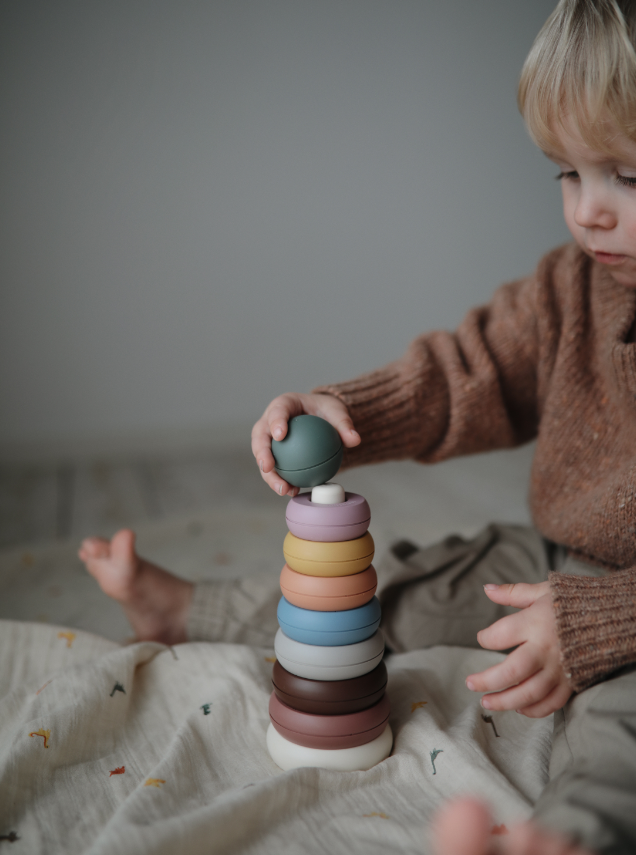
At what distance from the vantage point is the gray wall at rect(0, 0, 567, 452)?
198cm

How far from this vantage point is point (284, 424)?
0.65 metres

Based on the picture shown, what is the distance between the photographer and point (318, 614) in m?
0.60

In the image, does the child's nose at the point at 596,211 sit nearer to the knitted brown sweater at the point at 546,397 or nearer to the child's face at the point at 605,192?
the child's face at the point at 605,192

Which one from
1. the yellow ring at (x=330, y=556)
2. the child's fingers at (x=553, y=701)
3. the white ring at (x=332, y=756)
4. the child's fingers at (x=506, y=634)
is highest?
the yellow ring at (x=330, y=556)

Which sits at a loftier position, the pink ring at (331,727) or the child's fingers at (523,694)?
the child's fingers at (523,694)

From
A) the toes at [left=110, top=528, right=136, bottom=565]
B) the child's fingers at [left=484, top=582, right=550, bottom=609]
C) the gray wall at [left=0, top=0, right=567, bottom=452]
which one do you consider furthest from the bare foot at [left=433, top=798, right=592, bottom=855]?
the gray wall at [left=0, top=0, right=567, bottom=452]

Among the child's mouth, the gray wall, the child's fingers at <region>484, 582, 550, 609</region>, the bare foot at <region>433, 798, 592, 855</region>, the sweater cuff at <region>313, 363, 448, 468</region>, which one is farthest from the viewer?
the gray wall

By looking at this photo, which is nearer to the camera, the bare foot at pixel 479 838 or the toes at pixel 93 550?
the bare foot at pixel 479 838

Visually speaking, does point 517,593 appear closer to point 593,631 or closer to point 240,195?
point 593,631

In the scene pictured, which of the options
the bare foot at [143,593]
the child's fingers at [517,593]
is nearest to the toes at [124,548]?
the bare foot at [143,593]

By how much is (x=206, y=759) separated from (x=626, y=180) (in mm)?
646

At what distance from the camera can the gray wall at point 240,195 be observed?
198cm

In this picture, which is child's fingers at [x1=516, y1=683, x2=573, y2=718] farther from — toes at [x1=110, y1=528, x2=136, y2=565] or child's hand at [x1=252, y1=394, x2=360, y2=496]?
toes at [x1=110, y1=528, x2=136, y2=565]

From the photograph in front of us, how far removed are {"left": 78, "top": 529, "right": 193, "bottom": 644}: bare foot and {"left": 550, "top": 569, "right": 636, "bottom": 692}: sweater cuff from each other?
1.60 feet
